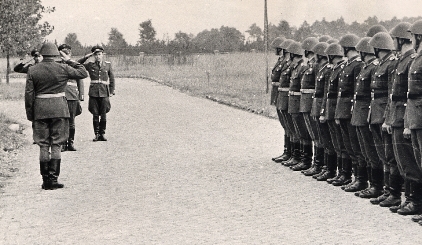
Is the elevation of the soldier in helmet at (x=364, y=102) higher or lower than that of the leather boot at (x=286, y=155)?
higher

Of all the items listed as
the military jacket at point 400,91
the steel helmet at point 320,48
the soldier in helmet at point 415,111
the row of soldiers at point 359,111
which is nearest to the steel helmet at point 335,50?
the row of soldiers at point 359,111

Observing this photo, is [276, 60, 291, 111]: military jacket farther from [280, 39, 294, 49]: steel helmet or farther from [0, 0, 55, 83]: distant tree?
[0, 0, 55, 83]: distant tree

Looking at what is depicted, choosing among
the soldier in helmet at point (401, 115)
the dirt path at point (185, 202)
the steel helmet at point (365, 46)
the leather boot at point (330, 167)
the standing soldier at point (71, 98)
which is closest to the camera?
the dirt path at point (185, 202)

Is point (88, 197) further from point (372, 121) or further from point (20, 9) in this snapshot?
point (20, 9)

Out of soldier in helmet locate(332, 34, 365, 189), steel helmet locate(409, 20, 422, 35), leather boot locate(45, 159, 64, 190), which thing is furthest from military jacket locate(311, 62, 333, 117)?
leather boot locate(45, 159, 64, 190)

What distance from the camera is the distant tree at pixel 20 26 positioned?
33.2 m

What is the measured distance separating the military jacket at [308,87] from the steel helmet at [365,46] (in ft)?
5.43

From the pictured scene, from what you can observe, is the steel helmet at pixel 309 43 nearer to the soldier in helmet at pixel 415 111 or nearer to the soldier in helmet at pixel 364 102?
the soldier in helmet at pixel 364 102

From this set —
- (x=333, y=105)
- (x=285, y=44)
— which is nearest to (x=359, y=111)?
(x=333, y=105)

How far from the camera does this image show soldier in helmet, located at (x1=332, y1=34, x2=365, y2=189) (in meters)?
10.2

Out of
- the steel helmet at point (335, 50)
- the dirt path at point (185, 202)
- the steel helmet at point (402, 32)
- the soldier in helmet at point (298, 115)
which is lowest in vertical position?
the dirt path at point (185, 202)

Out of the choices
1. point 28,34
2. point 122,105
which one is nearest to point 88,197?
point 122,105

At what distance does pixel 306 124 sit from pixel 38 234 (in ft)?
17.0

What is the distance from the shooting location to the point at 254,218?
8.43 meters
